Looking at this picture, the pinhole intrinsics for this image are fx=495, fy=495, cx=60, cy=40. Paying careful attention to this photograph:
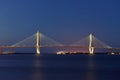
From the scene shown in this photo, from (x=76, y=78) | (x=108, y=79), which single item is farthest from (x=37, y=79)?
(x=108, y=79)

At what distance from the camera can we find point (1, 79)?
24.9 metres

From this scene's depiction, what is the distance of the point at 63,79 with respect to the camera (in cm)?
2556

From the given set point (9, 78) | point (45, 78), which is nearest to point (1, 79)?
point (9, 78)

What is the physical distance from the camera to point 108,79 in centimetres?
2556

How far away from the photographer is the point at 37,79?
25516mm

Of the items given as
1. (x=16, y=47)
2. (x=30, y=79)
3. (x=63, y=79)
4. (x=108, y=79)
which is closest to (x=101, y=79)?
(x=108, y=79)

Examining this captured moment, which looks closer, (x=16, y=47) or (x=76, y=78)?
(x=76, y=78)

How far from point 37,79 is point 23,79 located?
28.3 inches

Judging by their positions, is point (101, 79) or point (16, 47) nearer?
point (101, 79)

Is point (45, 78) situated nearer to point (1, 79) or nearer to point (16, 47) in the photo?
point (1, 79)

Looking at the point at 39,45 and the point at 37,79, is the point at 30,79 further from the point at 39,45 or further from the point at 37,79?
the point at 39,45

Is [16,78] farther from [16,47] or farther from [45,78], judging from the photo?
[16,47]

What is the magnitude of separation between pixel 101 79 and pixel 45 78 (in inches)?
115

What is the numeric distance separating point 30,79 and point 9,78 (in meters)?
1.11
